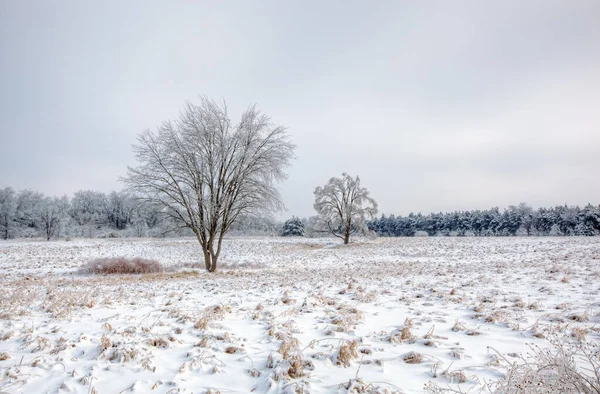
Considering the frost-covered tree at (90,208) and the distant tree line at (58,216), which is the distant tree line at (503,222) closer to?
the distant tree line at (58,216)

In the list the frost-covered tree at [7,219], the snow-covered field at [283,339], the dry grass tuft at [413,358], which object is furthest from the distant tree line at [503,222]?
the frost-covered tree at [7,219]

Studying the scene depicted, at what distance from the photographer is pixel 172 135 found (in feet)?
48.0

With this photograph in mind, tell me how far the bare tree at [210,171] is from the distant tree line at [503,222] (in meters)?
51.5

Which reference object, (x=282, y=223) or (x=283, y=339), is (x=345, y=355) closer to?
(x=283, y=339)

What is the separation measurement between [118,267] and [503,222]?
83610 mm

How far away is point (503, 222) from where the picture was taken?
71.4 meters

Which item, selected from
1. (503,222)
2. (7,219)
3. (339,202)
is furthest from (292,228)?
(7,219)

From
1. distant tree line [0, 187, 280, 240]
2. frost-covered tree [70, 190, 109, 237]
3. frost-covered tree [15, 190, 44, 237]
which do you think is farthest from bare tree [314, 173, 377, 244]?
frost-covered tree [70, 190, 109, 237]

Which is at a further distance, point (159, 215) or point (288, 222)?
point (288, 222)

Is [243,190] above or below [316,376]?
above

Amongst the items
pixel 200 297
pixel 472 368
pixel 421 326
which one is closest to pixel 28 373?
pixel 200 297

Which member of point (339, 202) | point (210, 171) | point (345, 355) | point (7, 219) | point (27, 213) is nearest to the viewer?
point (345, 355)

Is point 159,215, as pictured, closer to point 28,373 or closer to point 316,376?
point 28,373

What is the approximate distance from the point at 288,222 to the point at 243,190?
56635 millimetres
